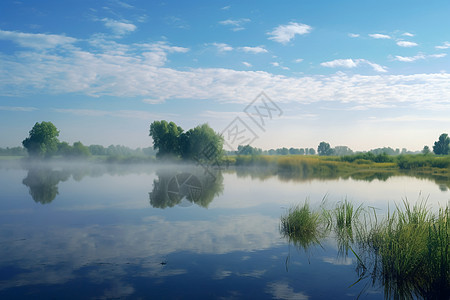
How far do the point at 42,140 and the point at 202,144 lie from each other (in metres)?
47.2

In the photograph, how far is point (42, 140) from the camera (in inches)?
3162

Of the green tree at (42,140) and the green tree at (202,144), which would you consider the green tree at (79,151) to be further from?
the green tree at (202,144)

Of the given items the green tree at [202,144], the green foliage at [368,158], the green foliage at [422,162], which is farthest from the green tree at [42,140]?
the green foliage at [422,162]

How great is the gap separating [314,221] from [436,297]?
469 cm

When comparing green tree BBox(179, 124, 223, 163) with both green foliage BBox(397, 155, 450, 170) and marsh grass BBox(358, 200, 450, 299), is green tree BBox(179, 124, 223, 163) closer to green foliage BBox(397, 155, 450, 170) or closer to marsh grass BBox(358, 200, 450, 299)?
green foliage BBox(397, 155, 450, 170)

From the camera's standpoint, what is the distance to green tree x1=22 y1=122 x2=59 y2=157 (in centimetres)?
8025

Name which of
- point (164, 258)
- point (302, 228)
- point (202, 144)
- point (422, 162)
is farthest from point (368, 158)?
point (164, 258)

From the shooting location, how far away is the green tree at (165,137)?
207ft

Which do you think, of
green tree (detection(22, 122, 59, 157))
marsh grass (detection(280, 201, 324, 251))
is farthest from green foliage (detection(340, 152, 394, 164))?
green tree (detection(22, 122, 59, 157))

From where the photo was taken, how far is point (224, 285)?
6.22 m

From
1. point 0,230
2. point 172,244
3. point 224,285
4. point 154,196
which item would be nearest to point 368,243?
point 224,285

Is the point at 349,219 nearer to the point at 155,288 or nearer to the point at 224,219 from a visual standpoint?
the point at 224,219

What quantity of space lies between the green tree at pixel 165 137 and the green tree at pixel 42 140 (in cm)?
3533

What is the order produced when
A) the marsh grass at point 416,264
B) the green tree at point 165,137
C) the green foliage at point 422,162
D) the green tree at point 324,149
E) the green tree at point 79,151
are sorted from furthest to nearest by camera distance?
the green tree at point 324,149 < the green tree at point 79,151 < the green tree at point 165,137 < the green foliage at point 422,162 < the marsh grass at point 416,264
